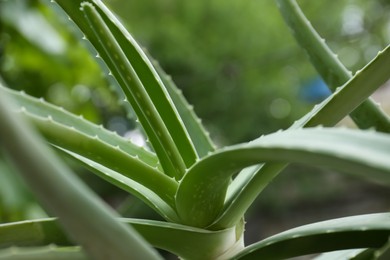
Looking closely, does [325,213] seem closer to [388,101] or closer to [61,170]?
[388,101]

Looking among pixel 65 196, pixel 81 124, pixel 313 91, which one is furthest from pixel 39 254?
pixel 313 91

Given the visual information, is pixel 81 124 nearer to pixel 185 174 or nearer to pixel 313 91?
pixel 185 174

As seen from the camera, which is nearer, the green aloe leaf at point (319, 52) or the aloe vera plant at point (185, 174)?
the aloe vera plant at point (185, 174)

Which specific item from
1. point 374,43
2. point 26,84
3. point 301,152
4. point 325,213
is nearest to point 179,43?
point 374,43

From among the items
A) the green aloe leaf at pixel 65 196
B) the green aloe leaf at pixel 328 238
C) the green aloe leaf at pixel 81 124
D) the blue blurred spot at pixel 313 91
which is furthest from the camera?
the blue blurred spot at pixel 313 91

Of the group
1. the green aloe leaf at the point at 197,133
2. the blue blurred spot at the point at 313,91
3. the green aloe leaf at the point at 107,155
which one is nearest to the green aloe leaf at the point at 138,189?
the green aloe leaf at the point at 107,155

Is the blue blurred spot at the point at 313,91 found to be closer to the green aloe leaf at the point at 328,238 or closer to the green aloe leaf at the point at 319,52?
the green aloe leaf at the point at 319,52
